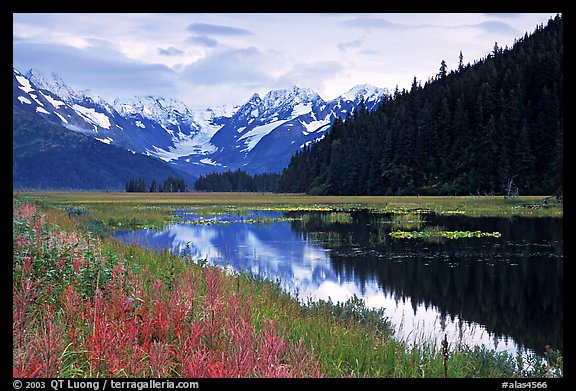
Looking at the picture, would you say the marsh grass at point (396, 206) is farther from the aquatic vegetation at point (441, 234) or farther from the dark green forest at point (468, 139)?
the aquatic vegetation at point (441, 234)

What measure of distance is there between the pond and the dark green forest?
70747 mm

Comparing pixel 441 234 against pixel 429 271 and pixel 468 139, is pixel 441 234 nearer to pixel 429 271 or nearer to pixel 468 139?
pixel 429 271

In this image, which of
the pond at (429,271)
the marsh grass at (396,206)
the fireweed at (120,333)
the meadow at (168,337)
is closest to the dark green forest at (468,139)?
the marsh grass at (396,206)

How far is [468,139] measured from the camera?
123688 millimetres

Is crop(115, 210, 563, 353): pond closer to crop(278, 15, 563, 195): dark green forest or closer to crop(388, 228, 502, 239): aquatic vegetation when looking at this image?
crop(388, 228, 502, 239): aquatic vegetation

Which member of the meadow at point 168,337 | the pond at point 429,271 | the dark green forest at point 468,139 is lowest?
the pond at point 429,271

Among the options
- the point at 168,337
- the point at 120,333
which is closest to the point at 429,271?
the point at 168,337

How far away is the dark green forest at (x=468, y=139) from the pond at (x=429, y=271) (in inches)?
2785

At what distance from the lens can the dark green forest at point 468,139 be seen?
112m

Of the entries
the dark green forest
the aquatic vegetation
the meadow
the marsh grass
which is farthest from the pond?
the dark green forest

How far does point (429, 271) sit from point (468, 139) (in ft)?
351
